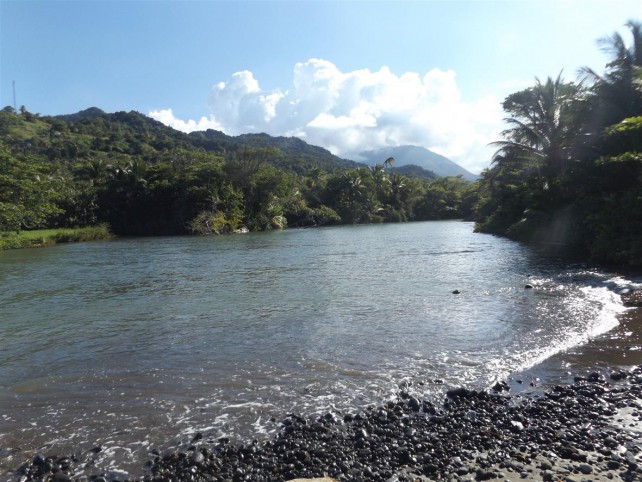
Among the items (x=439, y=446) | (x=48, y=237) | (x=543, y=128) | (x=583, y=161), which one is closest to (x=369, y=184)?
(x=543, y=128)

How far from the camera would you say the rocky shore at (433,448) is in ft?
16.0

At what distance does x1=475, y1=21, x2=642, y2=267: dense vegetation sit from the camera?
62.4 ft

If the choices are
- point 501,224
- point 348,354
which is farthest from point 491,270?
point 501,224

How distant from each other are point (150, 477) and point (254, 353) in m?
4.32

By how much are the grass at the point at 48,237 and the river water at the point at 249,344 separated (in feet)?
78.6

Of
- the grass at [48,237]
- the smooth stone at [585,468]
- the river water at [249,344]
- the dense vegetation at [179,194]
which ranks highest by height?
the dense vegetation at [179,194]

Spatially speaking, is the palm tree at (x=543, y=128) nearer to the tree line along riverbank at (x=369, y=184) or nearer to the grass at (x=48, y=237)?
the tree line along riverbank at (x=369, y=184)

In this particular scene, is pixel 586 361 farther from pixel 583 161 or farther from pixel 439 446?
pixel 583 161

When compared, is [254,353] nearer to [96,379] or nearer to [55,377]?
[96,379]

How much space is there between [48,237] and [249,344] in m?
43.8

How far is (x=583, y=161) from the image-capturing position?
A: 73.4ft

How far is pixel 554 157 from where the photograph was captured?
3319cm

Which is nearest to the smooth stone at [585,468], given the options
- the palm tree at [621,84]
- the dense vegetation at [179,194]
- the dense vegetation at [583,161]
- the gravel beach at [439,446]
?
the gravel beach at [439,446]

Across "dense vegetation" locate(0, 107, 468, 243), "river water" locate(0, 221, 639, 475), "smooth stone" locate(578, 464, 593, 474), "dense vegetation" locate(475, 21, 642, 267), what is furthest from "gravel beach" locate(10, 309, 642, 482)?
"dense vegetation" locate(0, 107, 468, 243)
